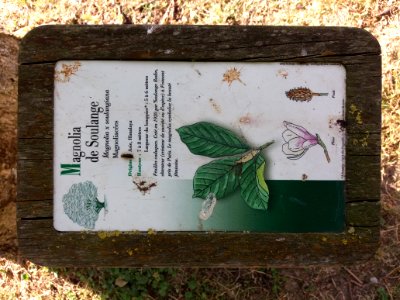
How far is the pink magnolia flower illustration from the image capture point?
191 centimetres

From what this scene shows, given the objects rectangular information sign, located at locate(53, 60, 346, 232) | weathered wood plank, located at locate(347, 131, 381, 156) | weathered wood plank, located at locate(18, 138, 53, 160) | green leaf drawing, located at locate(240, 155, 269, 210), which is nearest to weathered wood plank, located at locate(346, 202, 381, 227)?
rectangular information sign, located at locate(53, 60, 346, 232)

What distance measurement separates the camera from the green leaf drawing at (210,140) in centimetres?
190

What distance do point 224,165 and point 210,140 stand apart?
0.38 feet

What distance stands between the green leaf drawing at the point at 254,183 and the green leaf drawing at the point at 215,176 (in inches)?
1.5

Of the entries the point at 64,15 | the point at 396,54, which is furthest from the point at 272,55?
the point at 64,15

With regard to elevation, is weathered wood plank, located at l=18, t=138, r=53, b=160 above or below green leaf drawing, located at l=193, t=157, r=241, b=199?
above

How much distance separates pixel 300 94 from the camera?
1917mm

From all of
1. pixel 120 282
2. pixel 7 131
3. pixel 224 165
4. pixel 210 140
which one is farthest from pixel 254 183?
pixel 7 131

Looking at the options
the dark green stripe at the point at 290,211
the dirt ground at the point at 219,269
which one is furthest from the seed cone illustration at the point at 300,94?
the dirt ground at the point at 219,269

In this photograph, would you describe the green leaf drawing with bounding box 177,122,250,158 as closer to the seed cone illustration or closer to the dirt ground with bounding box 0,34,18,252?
the seed cone illustration

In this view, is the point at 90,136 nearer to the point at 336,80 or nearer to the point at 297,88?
the point at 297,88

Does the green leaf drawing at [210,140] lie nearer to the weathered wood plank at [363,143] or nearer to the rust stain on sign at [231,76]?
the rust stain on sign at [231,76]

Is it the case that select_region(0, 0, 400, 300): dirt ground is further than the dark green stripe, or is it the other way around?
select_region(0, 0, 400, 300): dirt ground

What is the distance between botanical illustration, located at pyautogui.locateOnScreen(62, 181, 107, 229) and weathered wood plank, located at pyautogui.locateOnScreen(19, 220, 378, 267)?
7 centimetres
